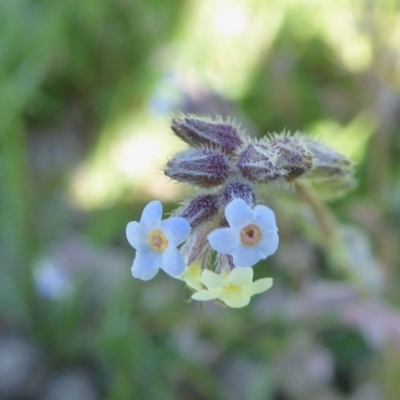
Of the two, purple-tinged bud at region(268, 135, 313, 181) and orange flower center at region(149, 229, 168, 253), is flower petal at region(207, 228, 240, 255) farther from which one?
purple-tinged bud at region(268, 135, 313, 181)

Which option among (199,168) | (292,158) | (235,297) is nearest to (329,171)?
(292,158)

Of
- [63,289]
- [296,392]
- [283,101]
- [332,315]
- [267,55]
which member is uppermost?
[267,55]

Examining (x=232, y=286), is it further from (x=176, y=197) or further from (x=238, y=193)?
(x=176, y=197)

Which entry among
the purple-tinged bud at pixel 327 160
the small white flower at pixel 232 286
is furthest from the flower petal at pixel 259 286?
the purple-tinged bud at pixel 327 160

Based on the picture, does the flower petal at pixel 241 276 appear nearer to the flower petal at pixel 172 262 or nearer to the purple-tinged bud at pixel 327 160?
the flower petal at pixel 172 262

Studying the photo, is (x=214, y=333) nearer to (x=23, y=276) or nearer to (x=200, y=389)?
(x=200, y=389)

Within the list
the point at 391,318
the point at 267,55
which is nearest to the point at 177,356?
the point at 391,318
